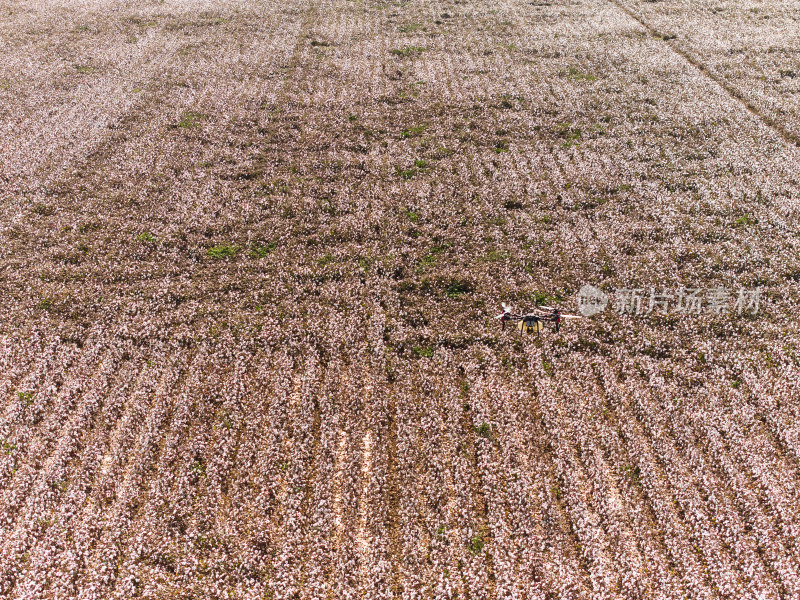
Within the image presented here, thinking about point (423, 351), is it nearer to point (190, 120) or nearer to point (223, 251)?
point (223, 251)

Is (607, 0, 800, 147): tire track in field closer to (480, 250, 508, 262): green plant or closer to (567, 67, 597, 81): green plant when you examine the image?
(567, 67, 597, 81): green plant

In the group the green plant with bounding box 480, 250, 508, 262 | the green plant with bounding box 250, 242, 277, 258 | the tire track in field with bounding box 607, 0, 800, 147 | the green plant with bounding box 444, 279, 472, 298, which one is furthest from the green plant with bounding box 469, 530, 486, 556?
the tire track in field with bounding box 607, 0, 800, 147

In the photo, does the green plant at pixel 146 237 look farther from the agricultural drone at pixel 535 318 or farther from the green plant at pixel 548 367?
the green plant at pixel 548 367

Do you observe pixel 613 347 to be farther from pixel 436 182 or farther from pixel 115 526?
pixel 115 526

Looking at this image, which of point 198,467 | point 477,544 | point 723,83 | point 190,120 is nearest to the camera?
point 477,544

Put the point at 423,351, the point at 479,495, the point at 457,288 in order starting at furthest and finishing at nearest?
the point at 457,288, the point at 423,351, the point at 479,495

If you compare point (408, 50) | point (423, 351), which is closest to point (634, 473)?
point (423, 351)
